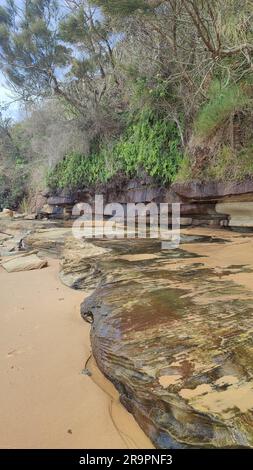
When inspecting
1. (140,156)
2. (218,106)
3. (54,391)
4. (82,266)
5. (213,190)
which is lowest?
(54,391)

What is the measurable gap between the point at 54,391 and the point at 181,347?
2.27ft

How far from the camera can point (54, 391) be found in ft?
5.98

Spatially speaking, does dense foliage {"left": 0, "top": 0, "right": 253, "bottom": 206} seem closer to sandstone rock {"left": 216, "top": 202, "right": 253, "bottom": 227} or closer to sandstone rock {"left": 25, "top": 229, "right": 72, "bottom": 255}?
sandstone rock {"left": 216, "top": 202, "right": 253, "bottom": 227}

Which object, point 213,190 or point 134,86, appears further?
point 134,86

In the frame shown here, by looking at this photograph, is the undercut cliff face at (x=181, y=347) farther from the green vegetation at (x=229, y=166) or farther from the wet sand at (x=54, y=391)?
the green vegetation at (x=229, y=166)

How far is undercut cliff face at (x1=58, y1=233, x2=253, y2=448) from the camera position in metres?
1.24

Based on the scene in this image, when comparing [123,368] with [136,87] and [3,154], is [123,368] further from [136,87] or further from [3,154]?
[3,154]

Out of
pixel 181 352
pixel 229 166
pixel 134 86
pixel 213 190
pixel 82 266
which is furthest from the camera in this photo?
pixel 134 86

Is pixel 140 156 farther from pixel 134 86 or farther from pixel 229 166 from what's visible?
pixel 229 166

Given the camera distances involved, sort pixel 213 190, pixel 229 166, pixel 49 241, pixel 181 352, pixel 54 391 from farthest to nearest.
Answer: pixel 49 241
pixel 213 190
pixel 229 166
pixel 54 391
pixel 181 352

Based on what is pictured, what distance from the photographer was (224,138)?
217 inches

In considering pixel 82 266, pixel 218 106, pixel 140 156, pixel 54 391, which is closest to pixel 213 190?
pixel 218 106
